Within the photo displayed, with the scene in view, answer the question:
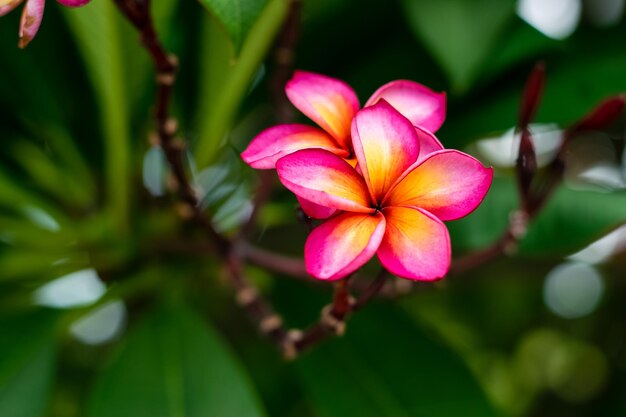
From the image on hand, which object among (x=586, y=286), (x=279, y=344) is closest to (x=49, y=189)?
(x=279, y=344)

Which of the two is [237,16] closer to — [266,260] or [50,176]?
[266,260]

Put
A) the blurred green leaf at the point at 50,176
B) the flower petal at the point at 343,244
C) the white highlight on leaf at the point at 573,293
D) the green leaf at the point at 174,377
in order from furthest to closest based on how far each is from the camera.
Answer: the white highlight on leaf at the point at 573,293 → the blurred green leaf at the point at 50,176 → the green leaf at the point at 174,377 → the flower petal at the point at 343,244

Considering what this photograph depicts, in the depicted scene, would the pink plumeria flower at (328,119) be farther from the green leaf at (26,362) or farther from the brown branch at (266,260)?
the green leaf at (26,362)

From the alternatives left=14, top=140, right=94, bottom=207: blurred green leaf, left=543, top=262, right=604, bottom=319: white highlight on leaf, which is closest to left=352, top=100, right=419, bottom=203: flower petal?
left=14, top=140, right=94, bottom=207: blurred green leaf

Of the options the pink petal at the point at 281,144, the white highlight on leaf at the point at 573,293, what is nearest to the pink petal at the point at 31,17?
the pink petal at the point at 281,144

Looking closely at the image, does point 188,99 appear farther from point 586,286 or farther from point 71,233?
point 586,286
